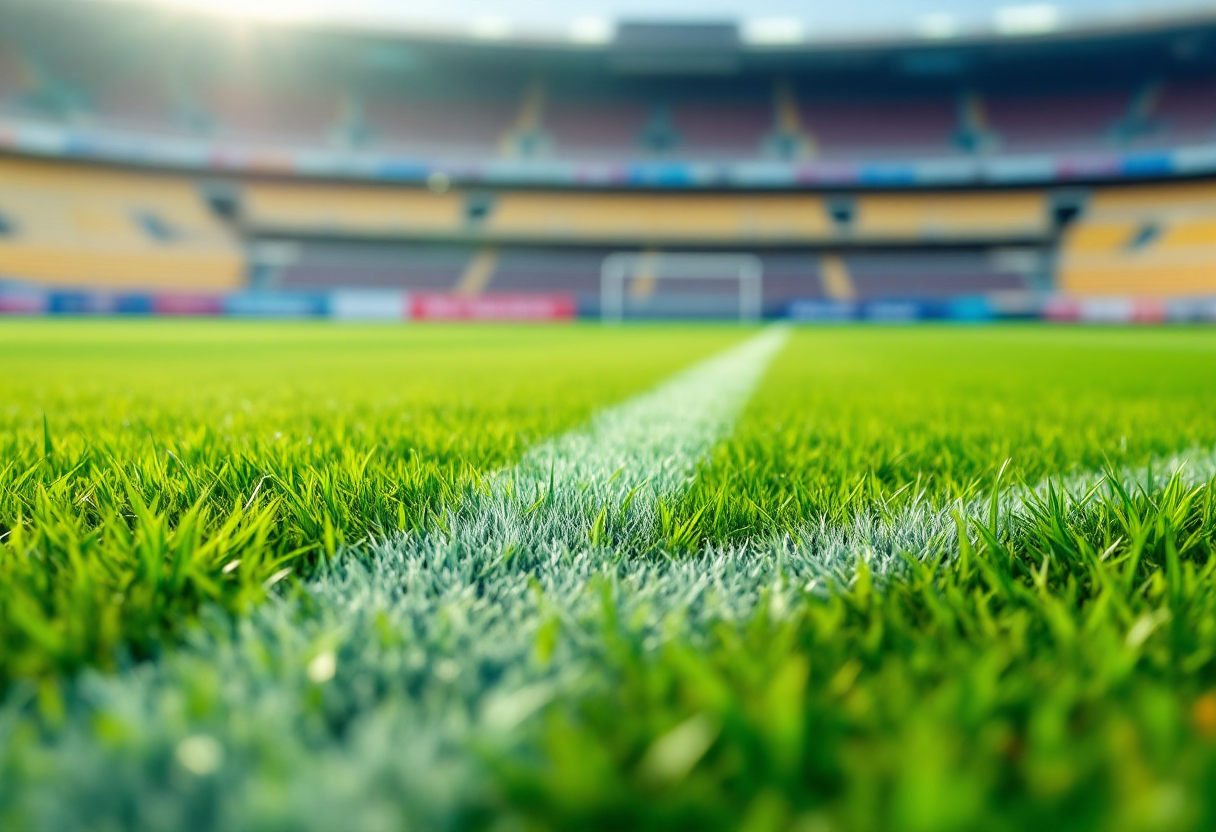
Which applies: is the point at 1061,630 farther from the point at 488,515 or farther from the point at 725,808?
the point at 488,515

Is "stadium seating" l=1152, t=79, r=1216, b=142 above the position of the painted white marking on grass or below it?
above

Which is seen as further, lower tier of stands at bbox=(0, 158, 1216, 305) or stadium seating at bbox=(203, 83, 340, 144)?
stadium seating at bbox=(203, 83, 340, 144)

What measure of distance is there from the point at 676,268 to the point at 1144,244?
47.2ft

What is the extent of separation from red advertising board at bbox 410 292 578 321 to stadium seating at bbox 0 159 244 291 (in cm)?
700

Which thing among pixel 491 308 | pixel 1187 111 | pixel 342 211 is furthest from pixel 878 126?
pixel 342 211

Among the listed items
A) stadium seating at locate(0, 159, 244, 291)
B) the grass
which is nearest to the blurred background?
stadium seating at locate(0, 159, 244, 291)

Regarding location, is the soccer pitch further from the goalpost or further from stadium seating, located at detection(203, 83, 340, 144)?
stadium seating, located at detection(203, 83, 340, 144)

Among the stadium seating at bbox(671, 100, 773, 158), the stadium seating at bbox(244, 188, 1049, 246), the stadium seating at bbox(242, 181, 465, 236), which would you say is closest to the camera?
the stadium seating at bbox(244, 188, 1049, 246)

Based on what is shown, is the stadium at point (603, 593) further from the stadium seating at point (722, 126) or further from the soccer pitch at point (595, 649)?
the stadium seating at point (722, 126)

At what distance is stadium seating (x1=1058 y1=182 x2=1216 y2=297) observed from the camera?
22156 mm

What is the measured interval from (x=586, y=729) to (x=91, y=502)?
0.89 metres

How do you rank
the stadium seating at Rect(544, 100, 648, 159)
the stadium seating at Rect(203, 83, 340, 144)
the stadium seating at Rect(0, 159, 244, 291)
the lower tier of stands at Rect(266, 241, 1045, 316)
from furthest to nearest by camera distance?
1. the stadium seating at Rect(544, 100, 648, 159)
2. the stadium seating at Rect(203, 83, 340, 144)
3. the lower tier of stands at Rect(266, 241, 1045, 316)
4. the stadium seating at Rect(0, 159, 244, 291)

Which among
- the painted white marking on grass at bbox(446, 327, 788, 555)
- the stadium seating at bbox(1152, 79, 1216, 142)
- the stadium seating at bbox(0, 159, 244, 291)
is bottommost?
the painted white marking on grass at bbox(446, 327, 788, 555)

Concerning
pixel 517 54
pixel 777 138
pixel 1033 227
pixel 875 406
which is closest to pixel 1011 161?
pixel 1033 227
